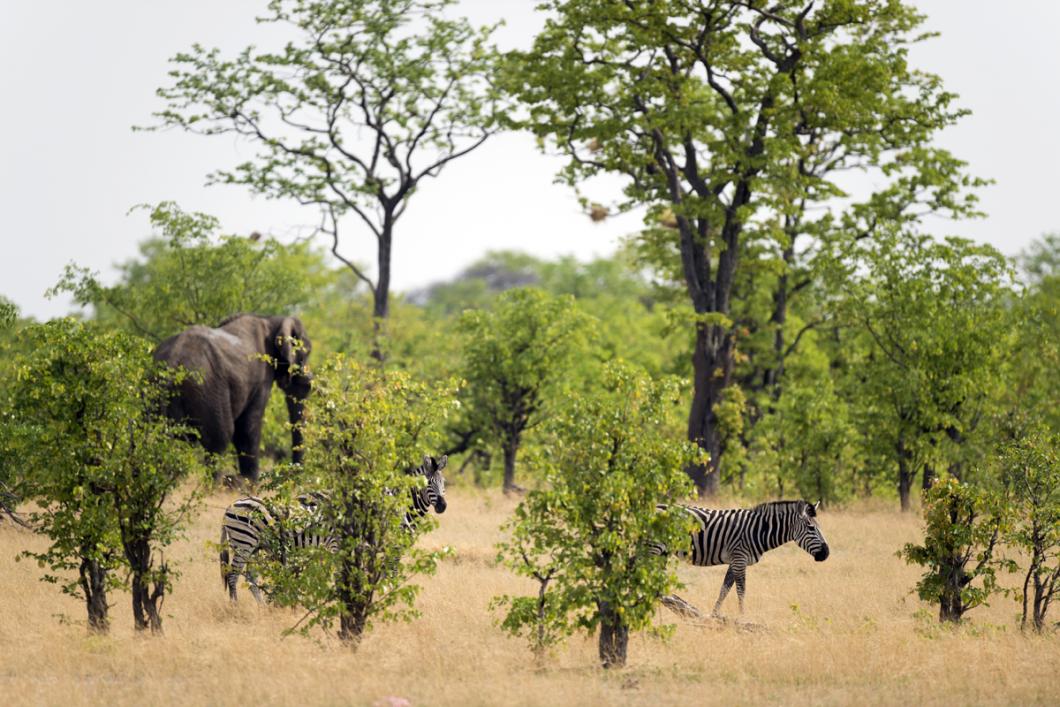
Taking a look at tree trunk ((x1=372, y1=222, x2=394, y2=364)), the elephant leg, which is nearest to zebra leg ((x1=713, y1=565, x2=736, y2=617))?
the elephant leg

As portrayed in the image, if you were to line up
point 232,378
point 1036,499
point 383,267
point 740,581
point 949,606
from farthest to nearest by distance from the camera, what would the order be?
1. point 383,267
2. point 232,378
3. point 740,581
4. point 949,606
5. point 1036,499

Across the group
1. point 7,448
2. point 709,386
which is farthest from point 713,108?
point 7,448

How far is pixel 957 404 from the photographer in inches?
1323

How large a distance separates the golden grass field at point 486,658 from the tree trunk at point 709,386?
1370cm

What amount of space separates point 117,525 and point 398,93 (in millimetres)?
26967

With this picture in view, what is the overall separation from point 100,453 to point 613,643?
670cm

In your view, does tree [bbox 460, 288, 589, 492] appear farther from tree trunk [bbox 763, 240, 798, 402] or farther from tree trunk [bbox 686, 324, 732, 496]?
tree trunk [bbox 763, 240, 798, 402]

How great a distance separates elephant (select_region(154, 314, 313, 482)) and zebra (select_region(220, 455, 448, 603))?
4752mm

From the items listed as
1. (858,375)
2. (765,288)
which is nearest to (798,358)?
(765,288)

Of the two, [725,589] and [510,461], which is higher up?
[510,461]

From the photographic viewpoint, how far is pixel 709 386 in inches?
1367

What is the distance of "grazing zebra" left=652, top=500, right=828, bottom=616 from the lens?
19.8 m

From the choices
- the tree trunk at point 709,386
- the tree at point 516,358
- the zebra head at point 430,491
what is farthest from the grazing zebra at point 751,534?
the tree at point 516,358

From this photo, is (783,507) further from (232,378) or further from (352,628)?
(232,378)
